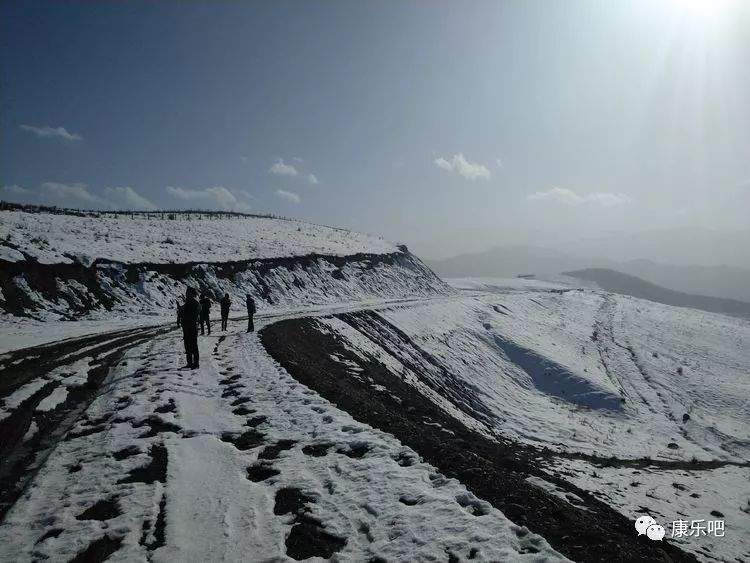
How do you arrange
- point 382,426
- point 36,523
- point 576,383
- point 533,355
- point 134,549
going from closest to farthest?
point 134,549 → point 36,523 → point 382,426 → point 576,383 → point 533,355

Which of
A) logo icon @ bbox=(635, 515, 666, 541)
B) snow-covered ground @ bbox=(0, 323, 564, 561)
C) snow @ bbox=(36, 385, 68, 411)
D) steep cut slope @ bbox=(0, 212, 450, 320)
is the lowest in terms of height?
logo icon @ bbox=(635, 515, 666, 541)

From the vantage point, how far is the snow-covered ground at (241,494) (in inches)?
168

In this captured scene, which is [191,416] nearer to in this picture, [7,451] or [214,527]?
[7,451]

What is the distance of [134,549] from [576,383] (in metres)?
27.0

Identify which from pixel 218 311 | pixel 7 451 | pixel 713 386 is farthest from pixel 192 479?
pixel 713 386

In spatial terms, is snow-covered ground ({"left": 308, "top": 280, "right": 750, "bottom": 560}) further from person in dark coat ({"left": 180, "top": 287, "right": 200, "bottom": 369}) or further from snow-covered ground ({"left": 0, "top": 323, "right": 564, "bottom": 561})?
person in dark coat ({"left": 180, "top": 287, "right": 200, "bottom": 369})

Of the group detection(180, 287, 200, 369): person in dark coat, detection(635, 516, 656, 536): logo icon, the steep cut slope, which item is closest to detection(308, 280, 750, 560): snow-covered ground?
detection(635, 516, 656, 536): logo icon

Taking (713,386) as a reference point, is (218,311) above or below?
above

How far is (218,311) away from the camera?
2739 centimetres

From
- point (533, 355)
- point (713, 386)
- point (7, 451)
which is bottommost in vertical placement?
point (713, 386)

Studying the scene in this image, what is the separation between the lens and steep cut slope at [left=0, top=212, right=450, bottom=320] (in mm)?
23033

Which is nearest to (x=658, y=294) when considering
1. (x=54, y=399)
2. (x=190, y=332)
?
(x=190, y=332)

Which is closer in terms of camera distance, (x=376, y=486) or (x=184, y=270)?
(x=376, y=486)

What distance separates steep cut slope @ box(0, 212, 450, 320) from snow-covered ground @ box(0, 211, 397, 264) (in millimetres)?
86
